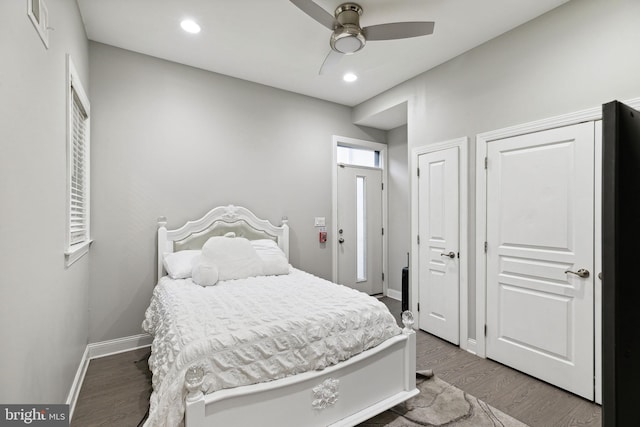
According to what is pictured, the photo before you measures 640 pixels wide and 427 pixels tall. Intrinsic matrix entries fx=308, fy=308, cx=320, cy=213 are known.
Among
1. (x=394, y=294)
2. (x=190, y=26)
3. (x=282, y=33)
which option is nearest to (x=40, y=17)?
(x=190, y=26)

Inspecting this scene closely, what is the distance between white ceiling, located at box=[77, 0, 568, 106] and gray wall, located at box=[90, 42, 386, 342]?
306mm

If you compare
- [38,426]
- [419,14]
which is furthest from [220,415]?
[419,14]

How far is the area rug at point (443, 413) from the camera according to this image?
76.1 inches

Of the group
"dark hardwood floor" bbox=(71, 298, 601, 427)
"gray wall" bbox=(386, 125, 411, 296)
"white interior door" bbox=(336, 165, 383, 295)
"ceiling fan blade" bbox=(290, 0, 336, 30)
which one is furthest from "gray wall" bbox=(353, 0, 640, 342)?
"ceiling fan blade" bbox=(290, 0, 336, 30)

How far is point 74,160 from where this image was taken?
2.37 meters

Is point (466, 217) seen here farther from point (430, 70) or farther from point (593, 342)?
point (430, 70)

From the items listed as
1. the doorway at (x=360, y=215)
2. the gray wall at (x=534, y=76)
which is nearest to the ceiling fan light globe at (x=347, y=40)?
the gray wall at (x=534, y=76)

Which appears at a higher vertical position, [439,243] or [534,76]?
[534,76]

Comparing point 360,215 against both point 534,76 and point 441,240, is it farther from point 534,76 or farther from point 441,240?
point 534,76

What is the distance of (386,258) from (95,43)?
4304 mm

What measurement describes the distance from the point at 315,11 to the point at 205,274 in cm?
213

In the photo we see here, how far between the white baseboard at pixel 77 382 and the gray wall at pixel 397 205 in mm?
3757

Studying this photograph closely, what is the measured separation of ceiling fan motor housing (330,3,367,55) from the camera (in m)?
2.24

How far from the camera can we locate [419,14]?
2.42 m
